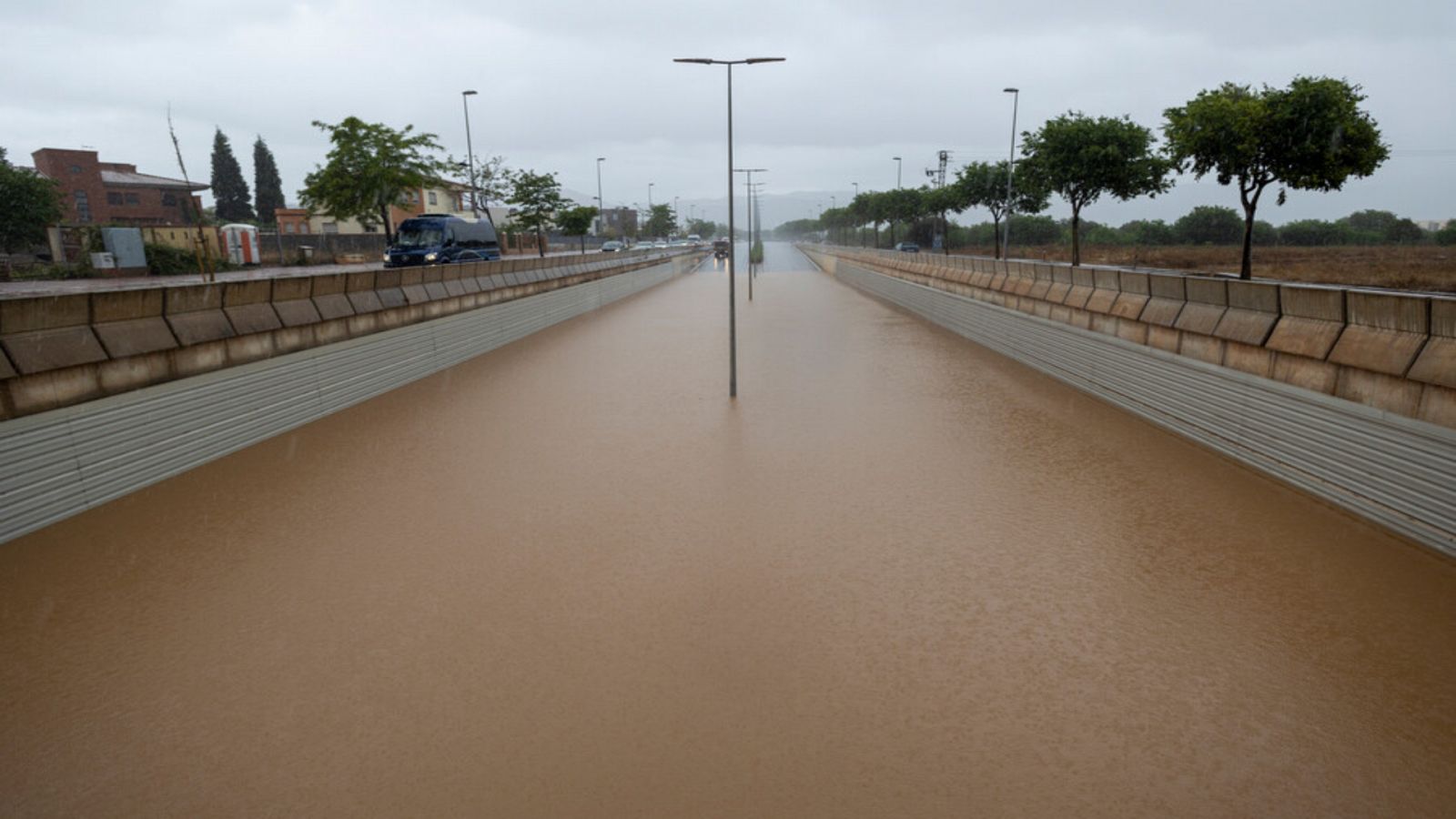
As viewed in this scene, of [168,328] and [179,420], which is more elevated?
[168,328]

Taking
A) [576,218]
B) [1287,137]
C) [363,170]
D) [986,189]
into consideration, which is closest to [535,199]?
[576,218]

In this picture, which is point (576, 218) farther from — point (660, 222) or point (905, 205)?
point (660, 222)

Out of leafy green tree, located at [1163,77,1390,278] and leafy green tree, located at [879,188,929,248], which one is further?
leafy green tree, located at [879,188,929,248]

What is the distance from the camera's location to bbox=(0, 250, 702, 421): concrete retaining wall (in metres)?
6.87

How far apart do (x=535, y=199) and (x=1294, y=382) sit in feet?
194

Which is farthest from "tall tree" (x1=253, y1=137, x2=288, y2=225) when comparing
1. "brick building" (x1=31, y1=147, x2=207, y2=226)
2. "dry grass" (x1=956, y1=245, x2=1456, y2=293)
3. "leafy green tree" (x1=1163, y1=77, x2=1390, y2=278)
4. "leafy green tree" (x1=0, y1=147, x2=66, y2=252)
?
"leafy green tree" (x1=1163, y1=77, x2=1390, y2=278)

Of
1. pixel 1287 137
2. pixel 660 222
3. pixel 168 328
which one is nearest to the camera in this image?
pixel 168 328

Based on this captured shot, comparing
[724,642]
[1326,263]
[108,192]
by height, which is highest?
[108,192]

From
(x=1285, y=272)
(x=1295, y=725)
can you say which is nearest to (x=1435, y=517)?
(x=1295, y=725)

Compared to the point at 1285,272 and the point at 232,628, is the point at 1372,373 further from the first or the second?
the point at 1285,272

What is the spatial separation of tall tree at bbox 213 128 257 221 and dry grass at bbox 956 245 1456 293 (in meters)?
90.5

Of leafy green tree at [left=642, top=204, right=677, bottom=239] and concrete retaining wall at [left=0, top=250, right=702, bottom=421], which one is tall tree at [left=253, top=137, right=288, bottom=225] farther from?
concrete retaining wall at [left=0, top=250, right=702, bottom=421]

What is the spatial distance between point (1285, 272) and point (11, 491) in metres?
44.8

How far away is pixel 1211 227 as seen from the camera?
7812cm
